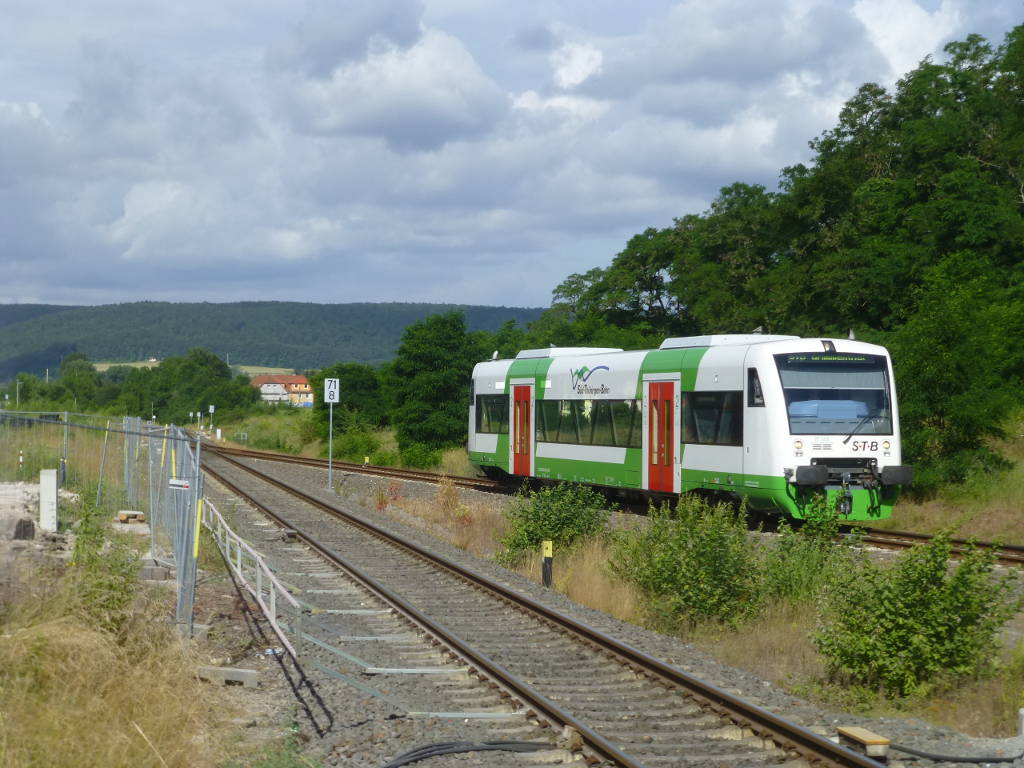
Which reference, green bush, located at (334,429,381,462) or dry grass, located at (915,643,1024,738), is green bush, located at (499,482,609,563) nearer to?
dry grass, located at (915,643,1024,738)

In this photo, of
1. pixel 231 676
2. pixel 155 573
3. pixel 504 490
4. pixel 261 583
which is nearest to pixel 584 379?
pixel 504 490

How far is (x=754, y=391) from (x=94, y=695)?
12983 millimetres

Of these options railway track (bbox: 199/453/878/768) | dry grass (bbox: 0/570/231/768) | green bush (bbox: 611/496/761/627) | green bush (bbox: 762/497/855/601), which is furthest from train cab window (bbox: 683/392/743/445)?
dry grass (bbox: 0/570/231/768)

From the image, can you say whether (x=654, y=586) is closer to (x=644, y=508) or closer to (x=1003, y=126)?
(x=644, y=508)

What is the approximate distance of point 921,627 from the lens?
30.8 feet

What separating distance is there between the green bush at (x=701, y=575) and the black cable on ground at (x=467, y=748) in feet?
16.0

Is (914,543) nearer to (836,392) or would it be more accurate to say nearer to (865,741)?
(836,392)

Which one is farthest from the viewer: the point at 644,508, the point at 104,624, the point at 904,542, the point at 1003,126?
the point at 1003,126

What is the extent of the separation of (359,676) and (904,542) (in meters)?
10.9

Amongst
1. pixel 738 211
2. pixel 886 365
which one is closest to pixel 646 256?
pixel 738 211

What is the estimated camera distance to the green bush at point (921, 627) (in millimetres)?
9320

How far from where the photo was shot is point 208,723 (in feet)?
26.9

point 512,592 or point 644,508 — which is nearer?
point 512,592

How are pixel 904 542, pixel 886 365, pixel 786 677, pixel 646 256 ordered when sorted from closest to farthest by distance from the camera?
pixel 786 677
pixel 904 542
pixel 886 365
pixel 646 256
